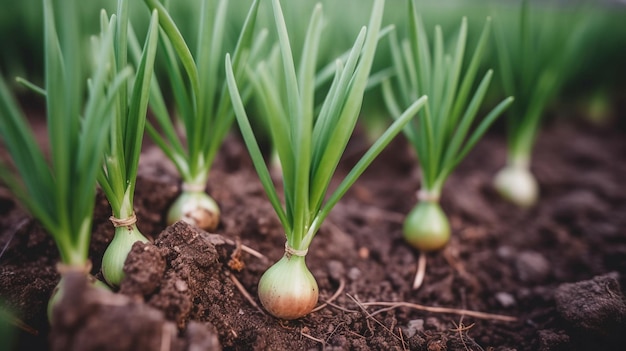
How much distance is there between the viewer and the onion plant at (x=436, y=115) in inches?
54.6

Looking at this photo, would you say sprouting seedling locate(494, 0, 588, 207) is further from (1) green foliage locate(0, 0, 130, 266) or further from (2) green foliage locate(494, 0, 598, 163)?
(1) green foliage locate(0, 0, 130, 266)

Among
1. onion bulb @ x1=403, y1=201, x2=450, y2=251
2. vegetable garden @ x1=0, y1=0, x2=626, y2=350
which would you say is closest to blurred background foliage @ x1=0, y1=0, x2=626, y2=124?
vegetable garden @ x1=0, y1=0, x2=626, y2=350

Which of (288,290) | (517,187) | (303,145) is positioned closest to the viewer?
(303,145)

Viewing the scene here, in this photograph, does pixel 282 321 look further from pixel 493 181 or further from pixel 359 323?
pixel 493 181

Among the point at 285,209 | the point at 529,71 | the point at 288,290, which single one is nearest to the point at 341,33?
the point at 529,71

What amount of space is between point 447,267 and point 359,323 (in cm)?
51

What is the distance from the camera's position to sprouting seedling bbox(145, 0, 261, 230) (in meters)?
1.25

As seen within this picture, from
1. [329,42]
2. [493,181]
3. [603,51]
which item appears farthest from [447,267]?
[603,51]

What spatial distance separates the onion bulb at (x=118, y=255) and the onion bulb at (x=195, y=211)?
233mm

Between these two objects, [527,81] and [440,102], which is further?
[527,81]

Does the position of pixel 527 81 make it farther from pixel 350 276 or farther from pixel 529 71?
pixel 350 276

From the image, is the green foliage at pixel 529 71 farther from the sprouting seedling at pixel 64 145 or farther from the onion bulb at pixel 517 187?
the sprouting seedling at pixel 64 145

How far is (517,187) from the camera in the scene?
206 centimetres

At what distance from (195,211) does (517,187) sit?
60.0 inches
